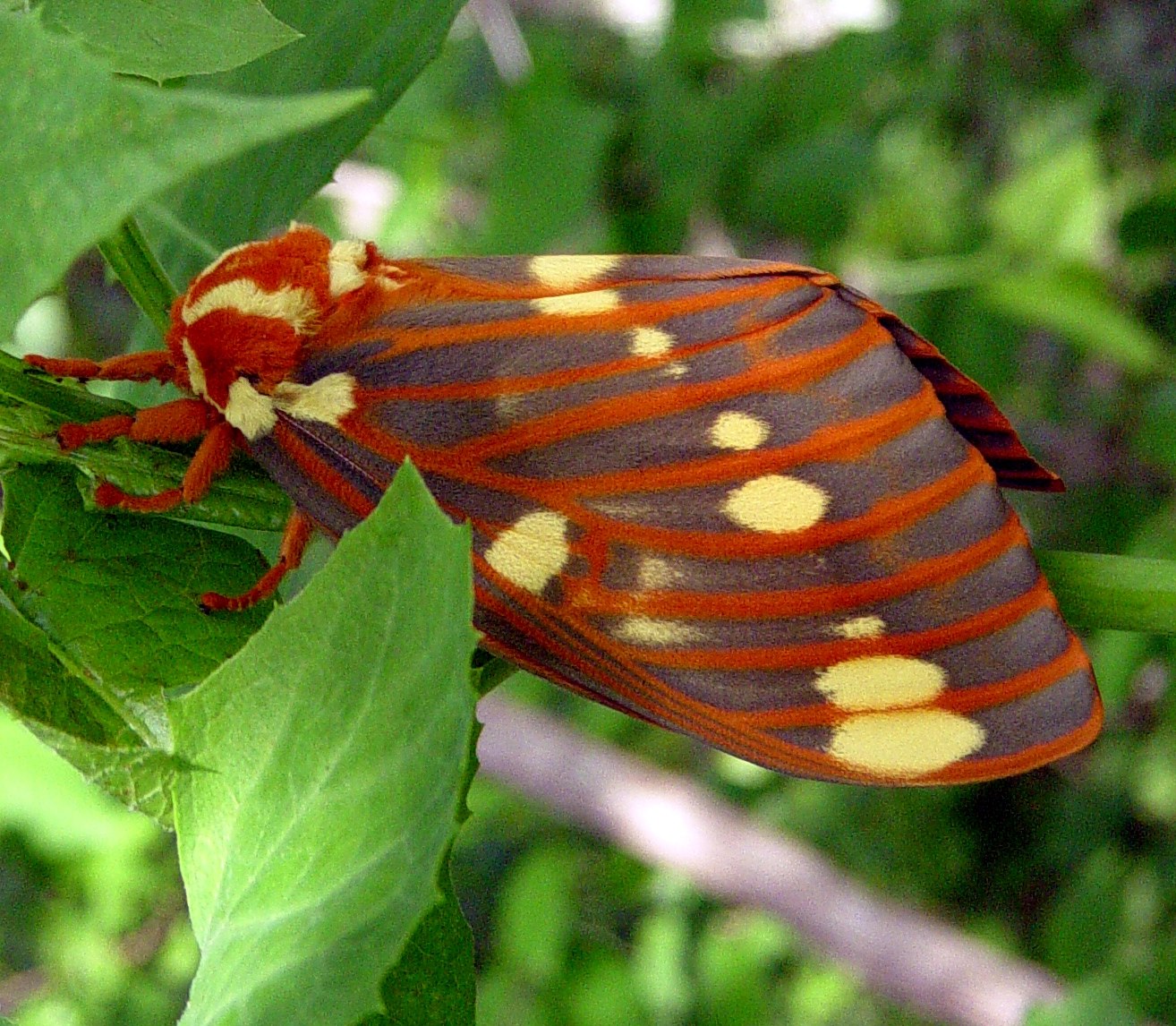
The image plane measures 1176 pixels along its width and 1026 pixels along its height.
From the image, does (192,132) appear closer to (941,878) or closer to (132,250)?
(132,250)

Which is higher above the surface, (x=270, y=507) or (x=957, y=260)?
(x=270, y=507)

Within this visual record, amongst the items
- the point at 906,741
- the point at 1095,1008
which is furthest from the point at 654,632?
the point at 1095,1008

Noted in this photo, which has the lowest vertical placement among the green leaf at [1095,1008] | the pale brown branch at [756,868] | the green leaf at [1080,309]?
the pale brown branch at [756,868]

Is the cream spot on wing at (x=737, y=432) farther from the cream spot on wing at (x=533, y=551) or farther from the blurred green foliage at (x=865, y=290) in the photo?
the blurred green foliage at (x=865, y=290)

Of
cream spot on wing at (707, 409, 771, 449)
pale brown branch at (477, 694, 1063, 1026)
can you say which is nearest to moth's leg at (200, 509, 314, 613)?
cream spot on wing at (707, 409, 771, 449)

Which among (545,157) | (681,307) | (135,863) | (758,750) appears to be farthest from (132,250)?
(135,863)

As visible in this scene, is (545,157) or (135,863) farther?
(135,863)

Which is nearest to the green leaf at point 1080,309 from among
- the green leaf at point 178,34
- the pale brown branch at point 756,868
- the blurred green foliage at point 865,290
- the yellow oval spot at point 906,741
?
the blurred green foliage at point 865,290
